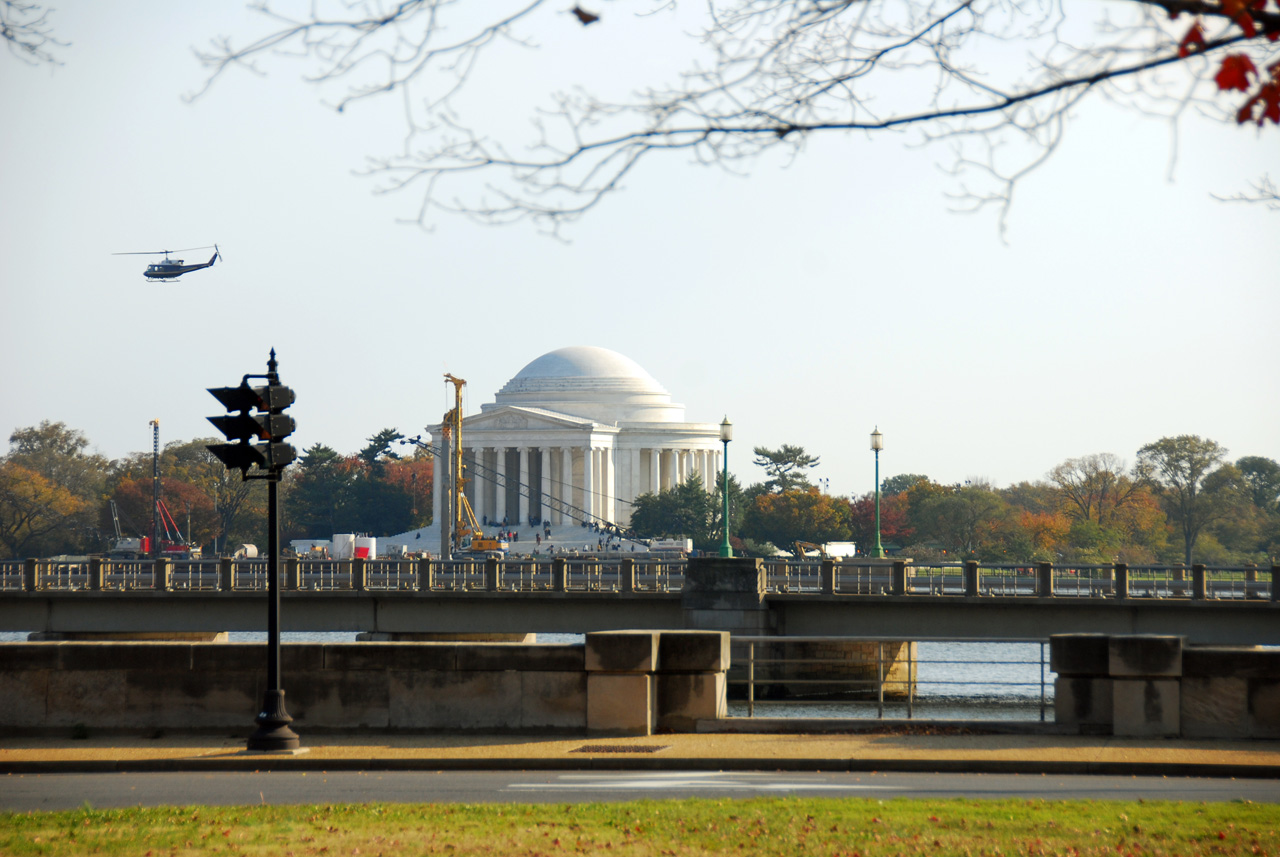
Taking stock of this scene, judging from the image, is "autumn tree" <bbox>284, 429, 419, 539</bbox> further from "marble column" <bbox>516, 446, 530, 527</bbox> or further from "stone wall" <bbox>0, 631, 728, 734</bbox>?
"stone wall" <bbox>0, 631, 728, 734</bbox>

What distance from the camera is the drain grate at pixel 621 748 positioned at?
16734mm

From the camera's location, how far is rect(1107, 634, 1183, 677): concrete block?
17547mm

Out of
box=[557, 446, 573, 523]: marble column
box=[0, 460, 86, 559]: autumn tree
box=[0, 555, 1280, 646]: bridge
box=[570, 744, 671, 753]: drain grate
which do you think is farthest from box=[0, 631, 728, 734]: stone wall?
box=[557, 446, 573, 523]: marble column

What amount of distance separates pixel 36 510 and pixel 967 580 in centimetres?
10759

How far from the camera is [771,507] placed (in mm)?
138250

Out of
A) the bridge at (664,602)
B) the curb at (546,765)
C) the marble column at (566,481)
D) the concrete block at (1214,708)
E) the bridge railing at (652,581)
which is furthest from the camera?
the marble column at (566,481)

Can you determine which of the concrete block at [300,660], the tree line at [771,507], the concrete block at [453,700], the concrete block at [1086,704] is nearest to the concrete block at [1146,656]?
the concrete block at [1086,704]

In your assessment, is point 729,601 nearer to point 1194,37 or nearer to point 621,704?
point 621,704

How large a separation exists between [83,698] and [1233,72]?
15.9 meters

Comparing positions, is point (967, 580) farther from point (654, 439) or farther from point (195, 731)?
point (654, 439)

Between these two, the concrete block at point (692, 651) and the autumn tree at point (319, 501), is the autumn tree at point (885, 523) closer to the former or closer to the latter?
the autumn tree at point (319, 501)

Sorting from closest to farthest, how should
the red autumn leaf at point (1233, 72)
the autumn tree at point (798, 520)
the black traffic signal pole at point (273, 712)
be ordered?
the red autumn leaf at point (1233, 72) < the black traffic signal pole at point (273, 712) < the autumn tree at point (798, 520)

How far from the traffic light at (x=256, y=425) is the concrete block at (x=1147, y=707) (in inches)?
413

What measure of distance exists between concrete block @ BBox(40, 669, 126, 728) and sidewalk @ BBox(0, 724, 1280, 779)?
0.54 metres
